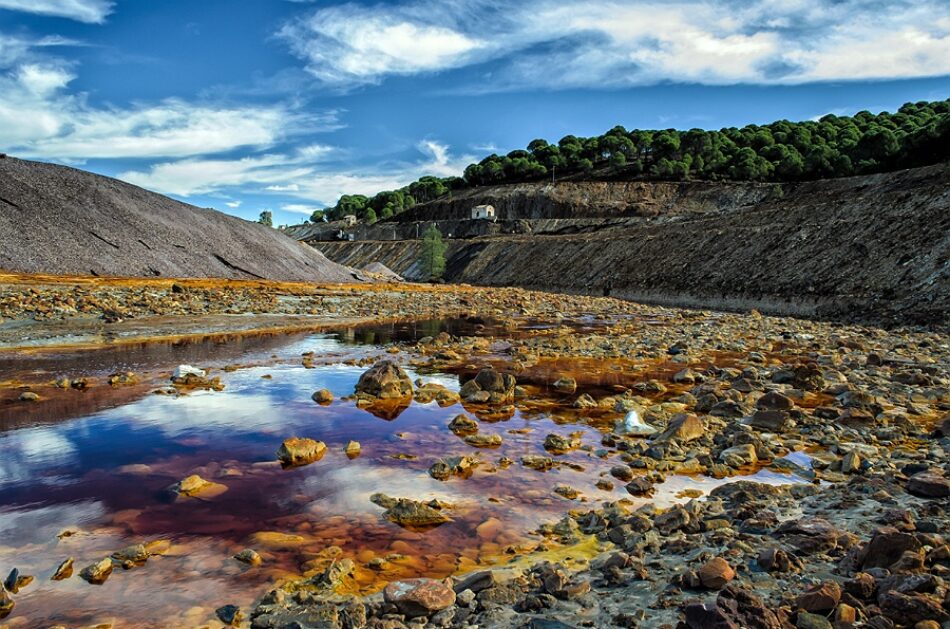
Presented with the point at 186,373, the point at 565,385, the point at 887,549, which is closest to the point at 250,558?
the point at 887,549

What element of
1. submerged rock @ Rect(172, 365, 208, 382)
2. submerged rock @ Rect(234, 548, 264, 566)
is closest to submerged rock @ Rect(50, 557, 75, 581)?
submerged rock @ Rect(234, 548, 264, 566)

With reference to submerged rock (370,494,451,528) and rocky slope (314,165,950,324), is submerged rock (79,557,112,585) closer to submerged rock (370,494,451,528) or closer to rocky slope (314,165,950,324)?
submerged rock (370,494,451,528)

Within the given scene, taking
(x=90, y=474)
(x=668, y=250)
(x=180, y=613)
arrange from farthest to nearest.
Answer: (x=668, y=250) → (x=90, y=474) → (x=180, y=613)

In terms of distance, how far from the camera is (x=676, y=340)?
22.8 meters

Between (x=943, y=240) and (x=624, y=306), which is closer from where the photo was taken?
(x=943, y=240)

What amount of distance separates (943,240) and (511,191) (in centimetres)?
11398

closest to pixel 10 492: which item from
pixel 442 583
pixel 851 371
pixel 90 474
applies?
pixel 90 474

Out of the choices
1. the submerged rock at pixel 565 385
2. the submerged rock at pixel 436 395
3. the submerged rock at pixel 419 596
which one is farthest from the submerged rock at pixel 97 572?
the submerged rock at pixel 565 385

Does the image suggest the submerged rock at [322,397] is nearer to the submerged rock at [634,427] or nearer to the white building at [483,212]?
the submerged rock at [634,427]

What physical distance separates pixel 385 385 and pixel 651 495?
7.36m

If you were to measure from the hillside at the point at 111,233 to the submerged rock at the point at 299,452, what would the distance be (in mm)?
39131

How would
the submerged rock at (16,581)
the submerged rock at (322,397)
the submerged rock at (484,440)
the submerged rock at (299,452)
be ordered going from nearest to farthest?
the submerged rock at (16,581) → the submerged rock at (299,452) → the submerged rock at (484,440) → the submerged rock at (322,397)

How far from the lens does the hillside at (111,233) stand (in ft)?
128

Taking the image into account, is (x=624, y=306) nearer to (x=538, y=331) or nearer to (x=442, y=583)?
(x=538, y=331)
